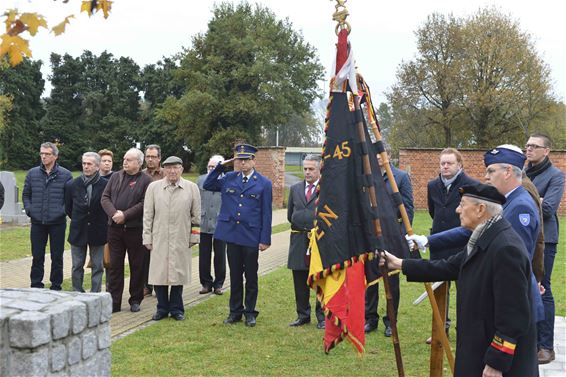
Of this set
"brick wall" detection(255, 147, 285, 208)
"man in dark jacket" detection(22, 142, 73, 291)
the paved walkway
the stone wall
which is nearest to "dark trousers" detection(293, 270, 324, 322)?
the paved walkway

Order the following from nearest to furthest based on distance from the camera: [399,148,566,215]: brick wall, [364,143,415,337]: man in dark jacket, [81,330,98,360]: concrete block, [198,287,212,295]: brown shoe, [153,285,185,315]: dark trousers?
[81,330,98,360]: concrete block → [364,143,415,337]: man in dark jacket → [153,285,185,315]: dark trousers → [198,287,212,295]: brown shoe → [399,148,566,215]: brick wall

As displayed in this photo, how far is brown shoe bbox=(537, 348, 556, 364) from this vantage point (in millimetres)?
6270

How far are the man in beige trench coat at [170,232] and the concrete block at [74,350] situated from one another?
343 centimetres

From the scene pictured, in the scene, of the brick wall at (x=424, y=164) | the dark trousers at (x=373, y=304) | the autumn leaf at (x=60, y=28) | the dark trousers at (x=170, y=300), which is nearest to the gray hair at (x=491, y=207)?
the autumn leaf at (x=60, y=28)

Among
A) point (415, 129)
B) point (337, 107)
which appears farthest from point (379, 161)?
point (415, 129)

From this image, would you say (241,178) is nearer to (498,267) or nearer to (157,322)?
(157,322)

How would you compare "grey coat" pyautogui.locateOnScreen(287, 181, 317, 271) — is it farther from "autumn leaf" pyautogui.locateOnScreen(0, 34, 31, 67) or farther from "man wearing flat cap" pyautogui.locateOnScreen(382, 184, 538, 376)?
"autumn leaf" pyautogui.locateOnScreen(0, 34, 31, 67)

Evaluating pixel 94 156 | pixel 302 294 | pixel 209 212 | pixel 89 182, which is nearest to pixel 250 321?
pixel 302 294

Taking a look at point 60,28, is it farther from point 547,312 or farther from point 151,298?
point 151,298

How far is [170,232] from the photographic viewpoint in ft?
26.4

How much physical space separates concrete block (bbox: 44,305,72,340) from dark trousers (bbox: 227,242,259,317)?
3.69 m

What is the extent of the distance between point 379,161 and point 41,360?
10.0 feet

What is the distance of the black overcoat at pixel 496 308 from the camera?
368 cm

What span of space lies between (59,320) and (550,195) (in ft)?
15.8
